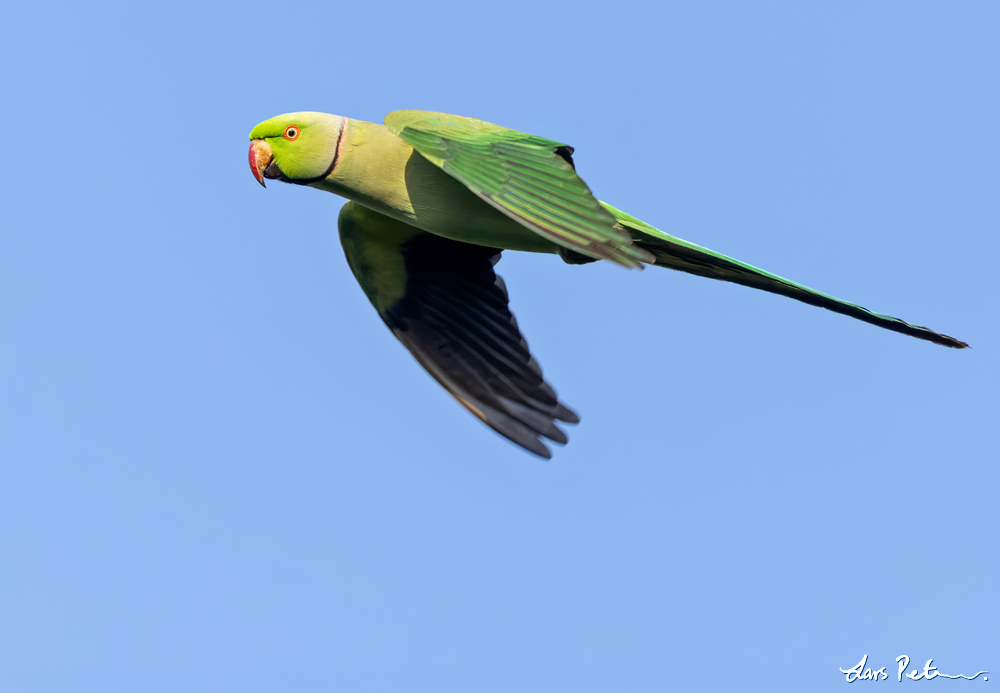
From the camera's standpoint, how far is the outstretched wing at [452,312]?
732cm

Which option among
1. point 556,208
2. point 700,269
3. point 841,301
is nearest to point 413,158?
point 556,208

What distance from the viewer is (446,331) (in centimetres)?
761

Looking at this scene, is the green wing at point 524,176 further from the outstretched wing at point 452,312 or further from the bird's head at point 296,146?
the outstretched wing at point 452,312

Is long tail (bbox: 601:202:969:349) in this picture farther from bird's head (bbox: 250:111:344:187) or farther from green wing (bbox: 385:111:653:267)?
bird's head (bbox: 250:111:344:187)

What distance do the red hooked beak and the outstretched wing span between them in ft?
3.00

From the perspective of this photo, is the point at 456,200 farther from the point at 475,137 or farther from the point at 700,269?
the point at 700,269

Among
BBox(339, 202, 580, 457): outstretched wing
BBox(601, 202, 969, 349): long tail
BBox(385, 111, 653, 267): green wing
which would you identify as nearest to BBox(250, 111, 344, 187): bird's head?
BBox(385, 111, 653, 267): green wing

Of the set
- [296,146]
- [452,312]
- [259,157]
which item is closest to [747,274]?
[452,312]

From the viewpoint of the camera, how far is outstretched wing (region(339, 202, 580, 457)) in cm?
732

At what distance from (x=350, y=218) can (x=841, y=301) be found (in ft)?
10.5

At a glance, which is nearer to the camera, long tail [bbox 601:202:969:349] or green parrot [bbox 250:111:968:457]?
green parrot [bbox 250:111:968:457]

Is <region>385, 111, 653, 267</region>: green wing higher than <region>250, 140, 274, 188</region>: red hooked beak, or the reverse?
<region>250, 140, 274, 188</region>: red hooked beak

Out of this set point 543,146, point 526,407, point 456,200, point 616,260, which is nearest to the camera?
point 616,260

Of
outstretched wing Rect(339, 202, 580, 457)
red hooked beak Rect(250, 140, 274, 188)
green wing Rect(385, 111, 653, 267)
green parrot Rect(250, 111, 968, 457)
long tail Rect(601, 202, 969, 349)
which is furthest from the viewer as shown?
outstretched wing Rect(339, 202, 580, 457)
